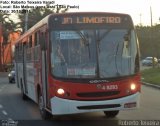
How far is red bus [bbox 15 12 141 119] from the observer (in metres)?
12.4

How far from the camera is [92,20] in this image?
13.1 m

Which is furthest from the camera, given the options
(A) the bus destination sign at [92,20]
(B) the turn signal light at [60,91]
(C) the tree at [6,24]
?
(C) the tree at [6,24]

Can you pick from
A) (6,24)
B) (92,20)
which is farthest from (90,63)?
(6,24)

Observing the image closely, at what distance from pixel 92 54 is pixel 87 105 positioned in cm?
133

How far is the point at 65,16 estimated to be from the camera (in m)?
13.1

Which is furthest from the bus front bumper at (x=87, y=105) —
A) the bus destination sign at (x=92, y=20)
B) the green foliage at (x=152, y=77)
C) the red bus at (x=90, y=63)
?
the green foliage at (x=152, y=77)

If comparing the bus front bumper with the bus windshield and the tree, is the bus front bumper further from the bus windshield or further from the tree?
the tree

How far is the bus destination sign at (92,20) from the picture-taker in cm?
1302

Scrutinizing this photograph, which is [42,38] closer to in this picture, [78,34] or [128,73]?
[78,34]

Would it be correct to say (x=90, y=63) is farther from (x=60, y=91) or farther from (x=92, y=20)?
(x=92, y=20)

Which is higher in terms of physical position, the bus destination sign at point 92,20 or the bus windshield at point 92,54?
the bus destination sign at point 92,20

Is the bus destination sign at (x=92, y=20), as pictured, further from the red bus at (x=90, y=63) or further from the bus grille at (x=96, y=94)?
the bus grille at (x=96, y=94)

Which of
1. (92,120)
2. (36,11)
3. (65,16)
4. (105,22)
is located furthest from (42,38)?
(36,11)

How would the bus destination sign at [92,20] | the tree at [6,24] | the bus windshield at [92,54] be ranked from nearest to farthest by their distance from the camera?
the bus windshield at [92,54] → the bus destination sign at [92,20] → the tree at [6,24]
